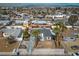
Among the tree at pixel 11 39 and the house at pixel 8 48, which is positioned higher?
the tree at pixel 11 39

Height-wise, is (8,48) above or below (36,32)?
below

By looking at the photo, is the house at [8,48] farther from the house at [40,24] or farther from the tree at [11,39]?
the house at [40,24]

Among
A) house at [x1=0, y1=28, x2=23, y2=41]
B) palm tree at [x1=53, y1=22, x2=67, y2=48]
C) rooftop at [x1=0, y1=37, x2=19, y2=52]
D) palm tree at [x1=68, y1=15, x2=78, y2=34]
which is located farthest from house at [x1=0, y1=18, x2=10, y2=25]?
palm tree at [x1=68, y1=15, x2=78, y2=34]

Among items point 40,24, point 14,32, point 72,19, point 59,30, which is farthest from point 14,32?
point 72,19

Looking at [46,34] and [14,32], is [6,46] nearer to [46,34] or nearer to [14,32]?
[14,32]

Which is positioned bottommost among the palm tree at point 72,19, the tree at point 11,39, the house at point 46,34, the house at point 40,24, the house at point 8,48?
the house at point 8,48

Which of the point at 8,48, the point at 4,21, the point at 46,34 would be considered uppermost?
the point at 4,21

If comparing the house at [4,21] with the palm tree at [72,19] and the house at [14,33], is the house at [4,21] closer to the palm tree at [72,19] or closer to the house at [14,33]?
the house at [14,33]

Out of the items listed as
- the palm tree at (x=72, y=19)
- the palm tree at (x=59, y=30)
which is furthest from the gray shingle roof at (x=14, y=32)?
the palm tree at (x=72, y=19)
